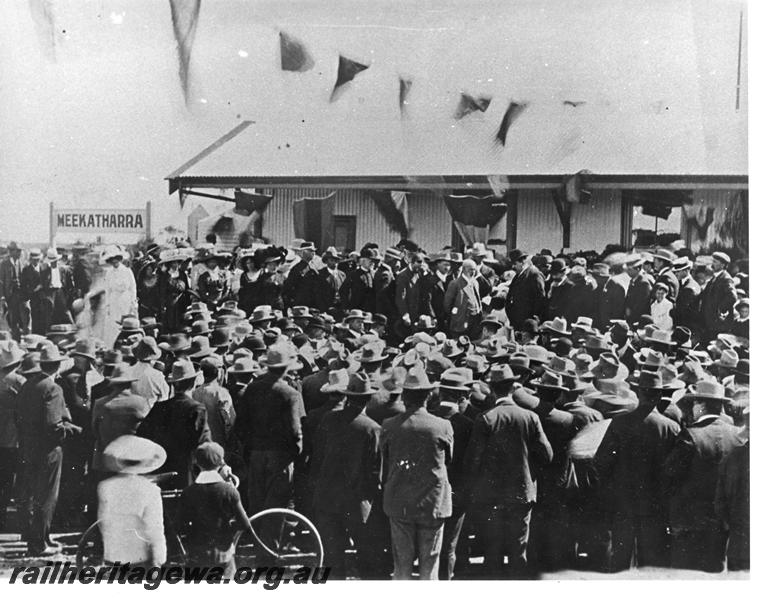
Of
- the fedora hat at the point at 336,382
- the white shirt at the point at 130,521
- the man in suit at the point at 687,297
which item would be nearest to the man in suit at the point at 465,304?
the fedora hat at the point at 336,382

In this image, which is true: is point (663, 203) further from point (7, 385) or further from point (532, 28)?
point (7, 385)

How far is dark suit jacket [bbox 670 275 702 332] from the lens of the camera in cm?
486

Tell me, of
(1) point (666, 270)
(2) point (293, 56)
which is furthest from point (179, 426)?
(1) point (666, 270)

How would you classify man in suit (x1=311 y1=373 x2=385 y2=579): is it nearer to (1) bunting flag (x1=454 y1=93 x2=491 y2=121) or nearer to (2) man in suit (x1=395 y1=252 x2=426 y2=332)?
(2) man in suit (x1=395 y1=252 x2=426 y2=332)

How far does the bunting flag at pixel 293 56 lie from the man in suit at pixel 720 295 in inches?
93.0

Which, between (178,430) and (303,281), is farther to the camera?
(303,281)

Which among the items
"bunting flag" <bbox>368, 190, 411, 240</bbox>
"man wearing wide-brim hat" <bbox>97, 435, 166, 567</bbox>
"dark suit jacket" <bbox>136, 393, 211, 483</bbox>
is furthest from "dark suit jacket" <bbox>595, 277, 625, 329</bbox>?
"man wearing wide-brim hat" <bbox>97, 435, 166, 567</bbox>

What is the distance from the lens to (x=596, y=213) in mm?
4855

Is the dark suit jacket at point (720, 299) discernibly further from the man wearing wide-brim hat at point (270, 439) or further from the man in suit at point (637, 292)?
the man wearing wide-brim hat at point (270, 439)

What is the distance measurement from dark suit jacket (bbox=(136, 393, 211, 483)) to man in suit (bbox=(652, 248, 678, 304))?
2.49 metres

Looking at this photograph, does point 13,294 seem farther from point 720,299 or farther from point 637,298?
point 720,299

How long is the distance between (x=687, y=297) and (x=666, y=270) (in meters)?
0.18

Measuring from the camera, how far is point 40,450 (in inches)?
190

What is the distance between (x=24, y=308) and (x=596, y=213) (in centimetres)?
303
